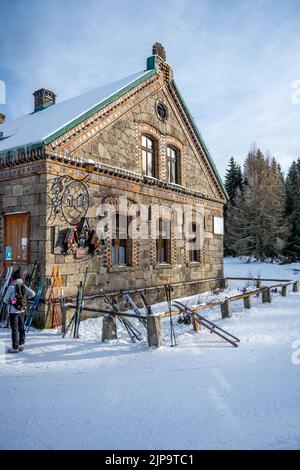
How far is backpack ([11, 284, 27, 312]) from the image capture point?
6586 millimetres

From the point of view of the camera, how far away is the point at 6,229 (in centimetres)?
973

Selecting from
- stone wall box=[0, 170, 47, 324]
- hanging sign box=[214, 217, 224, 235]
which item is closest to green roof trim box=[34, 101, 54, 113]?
stone wall box=[0, 170, 47, 324]

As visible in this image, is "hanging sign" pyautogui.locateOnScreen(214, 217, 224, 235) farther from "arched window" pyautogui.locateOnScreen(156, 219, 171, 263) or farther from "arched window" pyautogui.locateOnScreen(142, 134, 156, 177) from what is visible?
"arched window" pyautogui.locateOnScreen(142, 134, 156, 177)

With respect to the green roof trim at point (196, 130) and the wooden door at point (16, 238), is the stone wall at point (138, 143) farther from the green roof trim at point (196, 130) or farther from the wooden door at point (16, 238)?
the wooden door at point (16, 238)

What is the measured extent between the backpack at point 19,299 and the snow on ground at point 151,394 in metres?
0.88

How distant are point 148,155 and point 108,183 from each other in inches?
112

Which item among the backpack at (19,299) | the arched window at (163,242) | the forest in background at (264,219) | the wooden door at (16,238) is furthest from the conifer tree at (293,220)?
the backpack at (19,299)

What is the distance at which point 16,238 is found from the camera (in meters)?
9.43

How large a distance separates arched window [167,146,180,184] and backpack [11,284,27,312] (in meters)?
8.22

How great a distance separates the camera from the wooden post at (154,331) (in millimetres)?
6535
